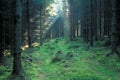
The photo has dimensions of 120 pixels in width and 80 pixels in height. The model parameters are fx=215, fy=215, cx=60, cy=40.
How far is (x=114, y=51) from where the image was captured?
16734 millimetres

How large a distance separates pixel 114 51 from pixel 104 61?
1415mm

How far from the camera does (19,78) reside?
11.0 metres

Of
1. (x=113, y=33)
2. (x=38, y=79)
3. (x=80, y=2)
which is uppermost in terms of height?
(x=80, y=2)

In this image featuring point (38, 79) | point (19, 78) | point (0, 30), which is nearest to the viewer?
point (19, 78)

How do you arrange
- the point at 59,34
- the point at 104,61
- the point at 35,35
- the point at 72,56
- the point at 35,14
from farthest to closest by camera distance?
the point at 59,34, the point at 35,35, the point at 35,14, the point at 72,56, the point at 104,61

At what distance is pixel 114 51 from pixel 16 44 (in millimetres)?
8412

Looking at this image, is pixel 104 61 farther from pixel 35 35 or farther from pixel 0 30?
pixel 35 35

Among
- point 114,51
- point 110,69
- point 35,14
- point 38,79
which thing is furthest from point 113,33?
point 35,14

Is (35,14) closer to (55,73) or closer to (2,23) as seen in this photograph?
(2,23)

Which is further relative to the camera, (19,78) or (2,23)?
(2,23)

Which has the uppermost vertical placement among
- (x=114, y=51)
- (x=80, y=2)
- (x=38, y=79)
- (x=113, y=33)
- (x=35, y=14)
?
(x=80, y=2)

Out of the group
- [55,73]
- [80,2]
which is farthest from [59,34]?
[55,73]

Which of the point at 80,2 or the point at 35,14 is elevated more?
the point at 80,2

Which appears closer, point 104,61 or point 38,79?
point 38,79
